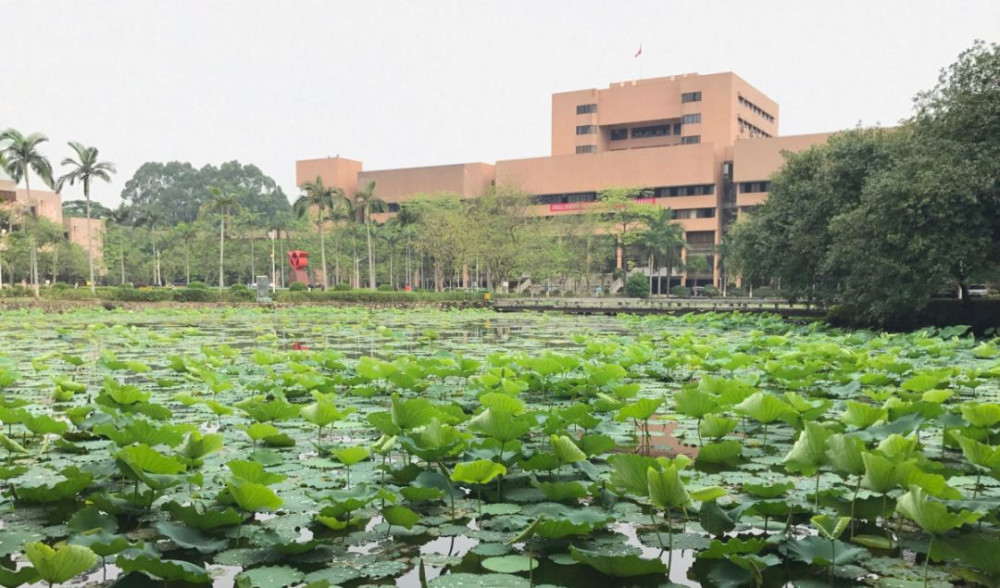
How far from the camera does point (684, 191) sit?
179 ft

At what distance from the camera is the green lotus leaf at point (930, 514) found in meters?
1.75

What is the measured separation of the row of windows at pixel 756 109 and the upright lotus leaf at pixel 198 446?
61.7 metres

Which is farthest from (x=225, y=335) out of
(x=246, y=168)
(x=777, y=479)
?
(x=246, y=168)

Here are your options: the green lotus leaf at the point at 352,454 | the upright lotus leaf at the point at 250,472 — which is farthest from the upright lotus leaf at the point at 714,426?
the upright lotus leaf at the point at 250,472

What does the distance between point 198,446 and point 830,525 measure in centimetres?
219

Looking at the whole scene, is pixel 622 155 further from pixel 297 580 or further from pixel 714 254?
pixel 297 580

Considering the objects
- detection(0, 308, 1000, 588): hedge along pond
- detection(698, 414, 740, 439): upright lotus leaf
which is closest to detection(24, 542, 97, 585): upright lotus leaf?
detection(0, 308, 1000, 588): hedge along pond

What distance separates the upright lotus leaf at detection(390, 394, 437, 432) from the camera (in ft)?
9.60

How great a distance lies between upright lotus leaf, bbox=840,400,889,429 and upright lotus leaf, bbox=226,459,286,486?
7.95 ft

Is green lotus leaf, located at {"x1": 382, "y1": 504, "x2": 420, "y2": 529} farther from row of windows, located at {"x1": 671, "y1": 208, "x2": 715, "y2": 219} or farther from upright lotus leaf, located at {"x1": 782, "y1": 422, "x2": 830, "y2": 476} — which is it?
row of windows, located at {"x1": 671, "y1": 208, "x2": 715, "y2": 219}

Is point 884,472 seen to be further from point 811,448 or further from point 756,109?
point 756,109

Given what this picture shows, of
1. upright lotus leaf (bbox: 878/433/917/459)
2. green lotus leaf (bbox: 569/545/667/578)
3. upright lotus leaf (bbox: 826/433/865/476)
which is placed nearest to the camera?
green lotus leaf (bbox: 569/545/667/578)

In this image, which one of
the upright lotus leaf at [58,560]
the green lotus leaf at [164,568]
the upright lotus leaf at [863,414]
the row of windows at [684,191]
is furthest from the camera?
the row of windows at [684,191]

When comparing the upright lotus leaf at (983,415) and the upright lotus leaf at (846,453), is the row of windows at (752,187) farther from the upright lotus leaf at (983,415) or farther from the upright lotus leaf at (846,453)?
the upright lotus leaf at (846,453)
